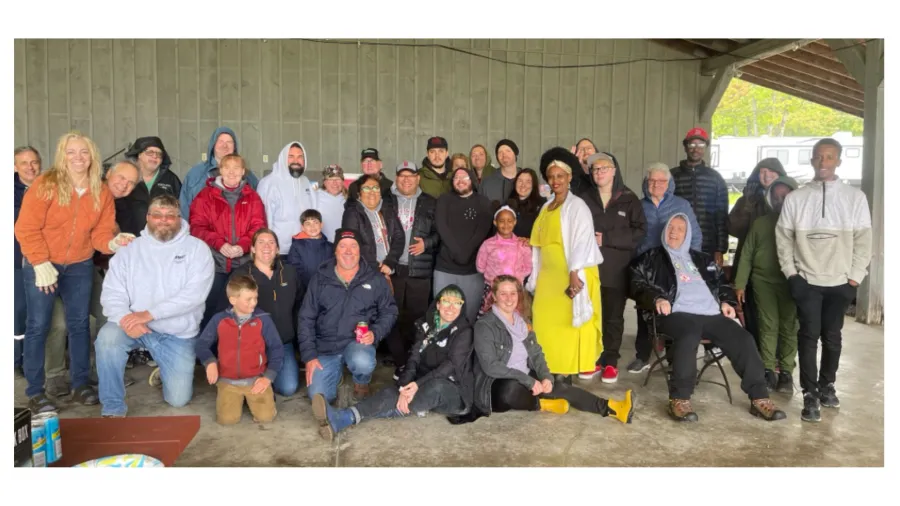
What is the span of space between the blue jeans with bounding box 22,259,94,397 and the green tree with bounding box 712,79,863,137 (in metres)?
22.7

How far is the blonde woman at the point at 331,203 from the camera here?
15.8 feet

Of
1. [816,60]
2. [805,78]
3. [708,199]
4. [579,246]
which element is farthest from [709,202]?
[805,78]

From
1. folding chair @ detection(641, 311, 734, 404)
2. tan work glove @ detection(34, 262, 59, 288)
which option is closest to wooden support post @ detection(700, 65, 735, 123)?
folding chair @ detection(641, 311, 734, 404)

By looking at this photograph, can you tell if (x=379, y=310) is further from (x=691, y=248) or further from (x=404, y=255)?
(x=691, y=248)

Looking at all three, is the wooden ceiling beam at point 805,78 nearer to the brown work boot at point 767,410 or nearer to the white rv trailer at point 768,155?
the white rv trailer at point 768,155

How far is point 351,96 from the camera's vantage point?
9.80 m

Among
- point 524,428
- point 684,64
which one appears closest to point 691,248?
point 524,428

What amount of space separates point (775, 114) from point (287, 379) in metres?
23.3

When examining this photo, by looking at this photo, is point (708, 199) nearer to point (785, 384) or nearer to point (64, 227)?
point (785, 384)

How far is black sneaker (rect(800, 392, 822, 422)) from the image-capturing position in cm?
379

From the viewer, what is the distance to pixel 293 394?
165 inches

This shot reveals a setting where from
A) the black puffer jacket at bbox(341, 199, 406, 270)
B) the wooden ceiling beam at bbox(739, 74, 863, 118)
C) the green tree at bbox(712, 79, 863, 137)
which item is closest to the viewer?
the black puffer jacket at bbox(341, 199, 406, 270)

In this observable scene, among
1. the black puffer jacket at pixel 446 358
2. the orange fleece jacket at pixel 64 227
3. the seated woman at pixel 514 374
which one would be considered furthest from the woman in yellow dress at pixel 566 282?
the orange fleece jacket at pixel 64 227

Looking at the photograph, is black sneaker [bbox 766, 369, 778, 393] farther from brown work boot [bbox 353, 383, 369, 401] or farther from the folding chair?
brown work boot [bbox 353, 383, 369, 401]
